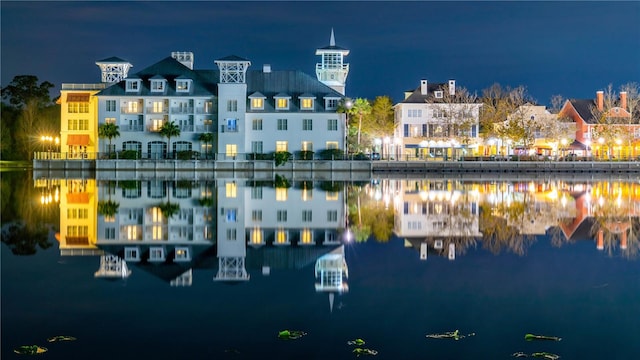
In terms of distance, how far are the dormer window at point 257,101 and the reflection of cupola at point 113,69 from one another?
16.1m

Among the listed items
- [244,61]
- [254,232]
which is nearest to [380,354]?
[254,232]

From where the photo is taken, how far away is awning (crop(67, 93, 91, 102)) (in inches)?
3243

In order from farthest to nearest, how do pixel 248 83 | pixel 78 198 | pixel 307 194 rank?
pixel 248 83 < pixel 307 194 < pixel 78 198

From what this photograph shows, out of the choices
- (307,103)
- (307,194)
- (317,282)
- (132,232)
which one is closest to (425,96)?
(307,103)

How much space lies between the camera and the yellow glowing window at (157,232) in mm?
22981

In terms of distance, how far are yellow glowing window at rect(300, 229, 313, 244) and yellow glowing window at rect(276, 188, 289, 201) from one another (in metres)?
12.5

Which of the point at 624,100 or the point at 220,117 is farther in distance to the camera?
the point at 624,100

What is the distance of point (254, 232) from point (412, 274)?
9.21 m

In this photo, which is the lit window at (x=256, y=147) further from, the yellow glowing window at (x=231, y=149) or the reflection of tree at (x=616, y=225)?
the reflection of tree at (x=616, y=225)

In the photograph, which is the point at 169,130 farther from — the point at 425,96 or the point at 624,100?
the point at 624,100

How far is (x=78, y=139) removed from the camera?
3199 inches

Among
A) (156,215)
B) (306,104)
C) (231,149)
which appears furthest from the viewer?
(306,104)

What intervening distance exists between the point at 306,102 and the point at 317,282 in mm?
63792

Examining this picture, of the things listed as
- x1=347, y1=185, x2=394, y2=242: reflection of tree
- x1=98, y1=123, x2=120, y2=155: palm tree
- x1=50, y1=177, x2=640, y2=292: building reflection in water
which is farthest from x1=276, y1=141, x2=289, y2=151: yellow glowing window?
x1=347, y1=185, x2=394, y2=242: reflection of tree
